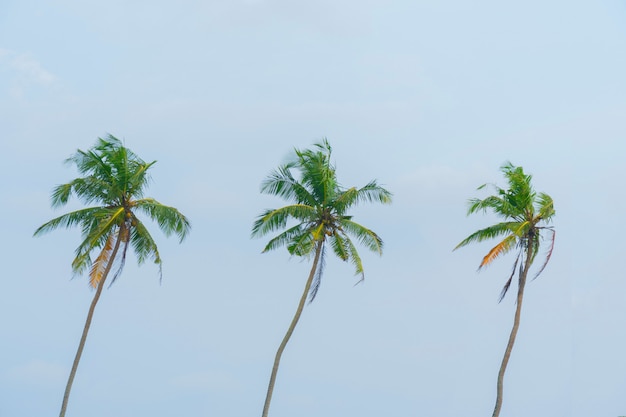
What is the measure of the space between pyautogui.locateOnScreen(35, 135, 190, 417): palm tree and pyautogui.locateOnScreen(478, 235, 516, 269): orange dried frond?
11.1m

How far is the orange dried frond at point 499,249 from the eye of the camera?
45862mm

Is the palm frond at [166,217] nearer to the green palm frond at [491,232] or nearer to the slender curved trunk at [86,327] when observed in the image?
the slender curved trunk at [86,327]

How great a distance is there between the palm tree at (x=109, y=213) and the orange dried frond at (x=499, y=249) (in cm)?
1111

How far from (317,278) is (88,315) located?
340 inches

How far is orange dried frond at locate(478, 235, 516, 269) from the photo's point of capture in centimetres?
4586

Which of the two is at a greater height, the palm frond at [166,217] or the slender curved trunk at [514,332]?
the palm frond at [166,217]

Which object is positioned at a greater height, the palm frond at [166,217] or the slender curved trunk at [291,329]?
the palm frond at [166,217]

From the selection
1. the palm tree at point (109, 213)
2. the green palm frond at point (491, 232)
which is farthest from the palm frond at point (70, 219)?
the green palm frond at point (491, 232)

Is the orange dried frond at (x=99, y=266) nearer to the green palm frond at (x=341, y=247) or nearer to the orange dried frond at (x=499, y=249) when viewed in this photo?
the green palm frond at (x=341, y=247)

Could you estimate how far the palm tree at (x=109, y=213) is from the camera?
45938mm

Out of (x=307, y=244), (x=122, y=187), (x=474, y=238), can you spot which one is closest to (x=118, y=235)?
(x=122, y=187)

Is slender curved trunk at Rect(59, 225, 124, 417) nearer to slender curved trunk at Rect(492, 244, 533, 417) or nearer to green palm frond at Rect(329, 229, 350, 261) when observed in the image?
green palm frond at Rect(329, 229, 350, 261)

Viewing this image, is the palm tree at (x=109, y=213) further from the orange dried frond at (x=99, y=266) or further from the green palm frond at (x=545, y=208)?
the green palm frond at (x=545, y=208)

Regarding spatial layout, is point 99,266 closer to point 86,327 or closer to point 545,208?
point 86,327
